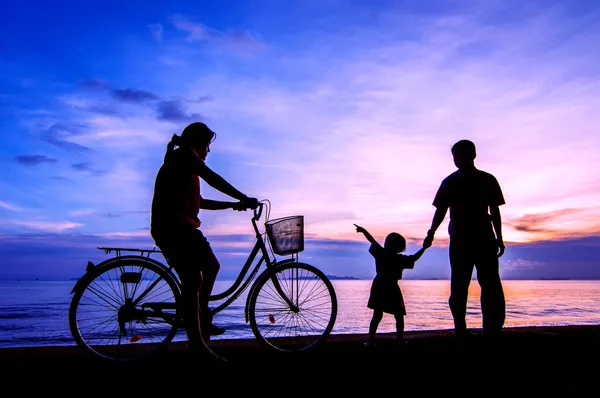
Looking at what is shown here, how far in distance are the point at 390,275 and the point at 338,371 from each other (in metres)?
2.12

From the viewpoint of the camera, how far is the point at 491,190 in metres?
5.75

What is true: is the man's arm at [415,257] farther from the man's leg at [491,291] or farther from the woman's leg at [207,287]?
the woman's leg at [207,287]

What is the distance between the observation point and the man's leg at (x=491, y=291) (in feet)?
18.7

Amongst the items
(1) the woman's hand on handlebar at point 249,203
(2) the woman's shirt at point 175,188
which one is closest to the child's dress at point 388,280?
(1) the woman's hand on handlebar at point 249,203

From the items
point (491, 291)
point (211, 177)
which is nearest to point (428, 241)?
point (491, 291)

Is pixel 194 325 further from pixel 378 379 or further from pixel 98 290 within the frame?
pixel 378 379

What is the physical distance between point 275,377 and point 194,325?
1064mm

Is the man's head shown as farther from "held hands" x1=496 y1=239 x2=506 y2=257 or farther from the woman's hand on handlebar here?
the woman's hand on handlebar

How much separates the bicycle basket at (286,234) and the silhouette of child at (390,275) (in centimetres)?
127

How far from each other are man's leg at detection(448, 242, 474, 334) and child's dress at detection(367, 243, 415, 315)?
524mm

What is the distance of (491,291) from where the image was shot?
18.9ft

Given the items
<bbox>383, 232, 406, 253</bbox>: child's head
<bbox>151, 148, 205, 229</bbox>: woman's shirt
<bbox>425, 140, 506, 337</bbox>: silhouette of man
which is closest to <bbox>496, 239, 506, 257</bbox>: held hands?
<bbox>425, 140, 506, 337</bbox>: silhouette of man

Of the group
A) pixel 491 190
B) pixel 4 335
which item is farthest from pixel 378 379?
pixel 4 335

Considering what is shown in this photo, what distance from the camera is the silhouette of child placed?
604 centimetres
